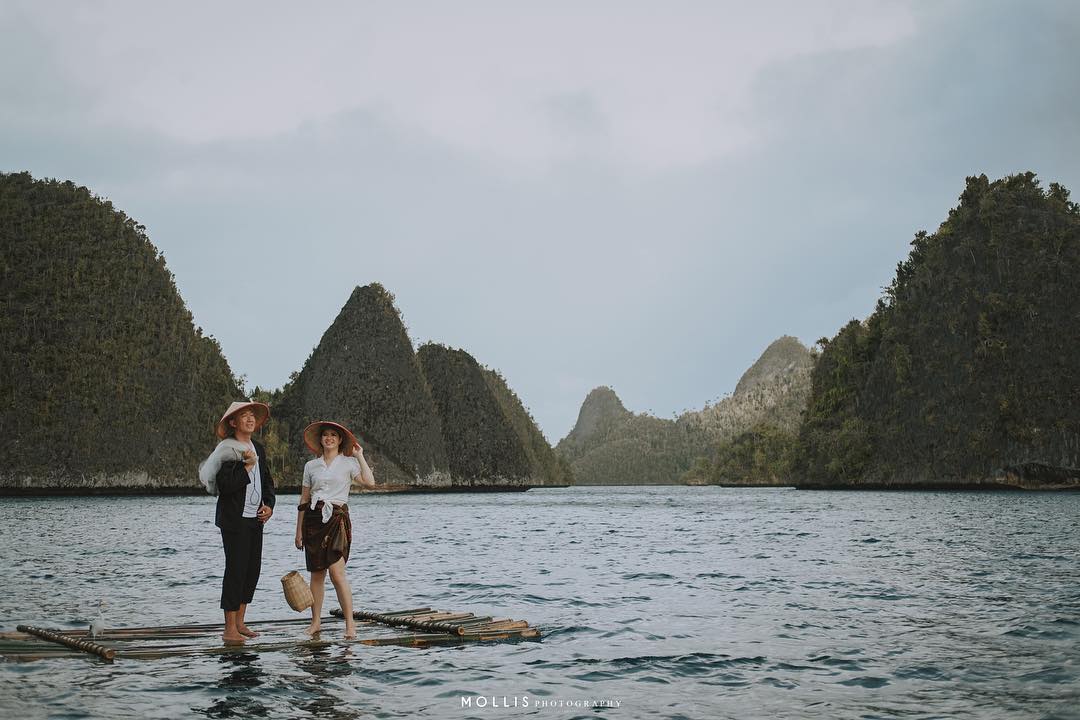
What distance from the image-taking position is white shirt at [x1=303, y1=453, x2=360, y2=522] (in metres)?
12.2

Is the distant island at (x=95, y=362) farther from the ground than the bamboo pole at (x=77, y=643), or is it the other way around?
the distant island at (x=95, y=362)

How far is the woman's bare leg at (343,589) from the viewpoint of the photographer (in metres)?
12.4

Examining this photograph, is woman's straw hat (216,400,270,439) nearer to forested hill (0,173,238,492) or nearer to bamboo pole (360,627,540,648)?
bamboo pole (360,627,540,648)

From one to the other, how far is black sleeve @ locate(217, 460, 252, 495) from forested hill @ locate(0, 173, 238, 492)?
161 meters

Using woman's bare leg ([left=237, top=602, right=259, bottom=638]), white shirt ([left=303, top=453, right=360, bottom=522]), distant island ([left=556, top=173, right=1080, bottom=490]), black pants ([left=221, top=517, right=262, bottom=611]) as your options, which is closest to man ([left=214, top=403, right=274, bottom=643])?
black pants ([left=221, top=517, right=262, bottom=611])

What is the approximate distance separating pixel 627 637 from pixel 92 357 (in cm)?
17756

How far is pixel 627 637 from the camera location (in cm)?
1465

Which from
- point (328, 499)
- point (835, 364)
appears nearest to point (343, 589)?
point (328, 499)

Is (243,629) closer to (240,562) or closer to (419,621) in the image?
(240,562)

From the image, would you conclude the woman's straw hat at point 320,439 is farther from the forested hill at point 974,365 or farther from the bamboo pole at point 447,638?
the forested hill at point 974,365

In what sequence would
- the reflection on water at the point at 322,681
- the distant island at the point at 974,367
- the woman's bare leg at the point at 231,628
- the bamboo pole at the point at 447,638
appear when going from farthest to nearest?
1. the distant island at the point at 974,367
2. the bamboo pole at the point at 447,638
3. the woman's bare leg at the point at 231,628
4. the reflection on water at the point at 322,681

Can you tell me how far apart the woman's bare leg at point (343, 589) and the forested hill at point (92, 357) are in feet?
526

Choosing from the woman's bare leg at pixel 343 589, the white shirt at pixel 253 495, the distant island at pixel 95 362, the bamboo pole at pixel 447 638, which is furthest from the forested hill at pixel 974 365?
the white shirt at pixel 253 495

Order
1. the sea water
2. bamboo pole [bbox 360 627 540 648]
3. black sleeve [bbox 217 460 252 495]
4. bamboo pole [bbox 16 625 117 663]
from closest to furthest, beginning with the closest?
Result: 1. the sea water
2. bamboo pole [bbox 16 625 117 663]
3. black sleeve [bbox 217 460 252 495]
4. bamboo pole [bbox 360 627 540 648]
